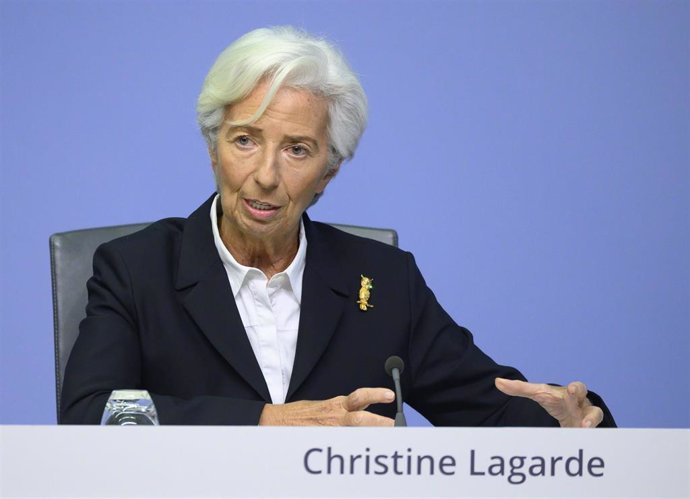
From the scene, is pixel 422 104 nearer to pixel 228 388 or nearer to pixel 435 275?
pixel 435 275

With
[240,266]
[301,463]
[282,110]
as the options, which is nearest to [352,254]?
[240,266]

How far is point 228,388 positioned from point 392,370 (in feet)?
1.35

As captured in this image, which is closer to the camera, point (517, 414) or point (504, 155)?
point (517, 414)

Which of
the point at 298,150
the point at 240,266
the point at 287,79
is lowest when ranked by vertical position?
the point at 240,266

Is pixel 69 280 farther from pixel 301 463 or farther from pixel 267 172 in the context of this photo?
pixel 301 463

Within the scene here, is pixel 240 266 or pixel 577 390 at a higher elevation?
pixel 240 266

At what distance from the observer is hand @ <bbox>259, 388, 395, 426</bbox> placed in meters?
1.68

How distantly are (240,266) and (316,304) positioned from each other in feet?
0.52

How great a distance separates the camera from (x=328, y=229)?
2436mm

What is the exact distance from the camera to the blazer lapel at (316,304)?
215 centimetres

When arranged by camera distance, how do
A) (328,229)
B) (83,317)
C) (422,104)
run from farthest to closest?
(422,104)
(328,229)
(83,317)

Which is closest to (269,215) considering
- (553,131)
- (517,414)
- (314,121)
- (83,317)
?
(314,121)

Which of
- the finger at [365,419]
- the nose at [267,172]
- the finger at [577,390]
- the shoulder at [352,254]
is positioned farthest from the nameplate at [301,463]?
the shoulder at [352,254]

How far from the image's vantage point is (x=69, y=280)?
89.7 inches
